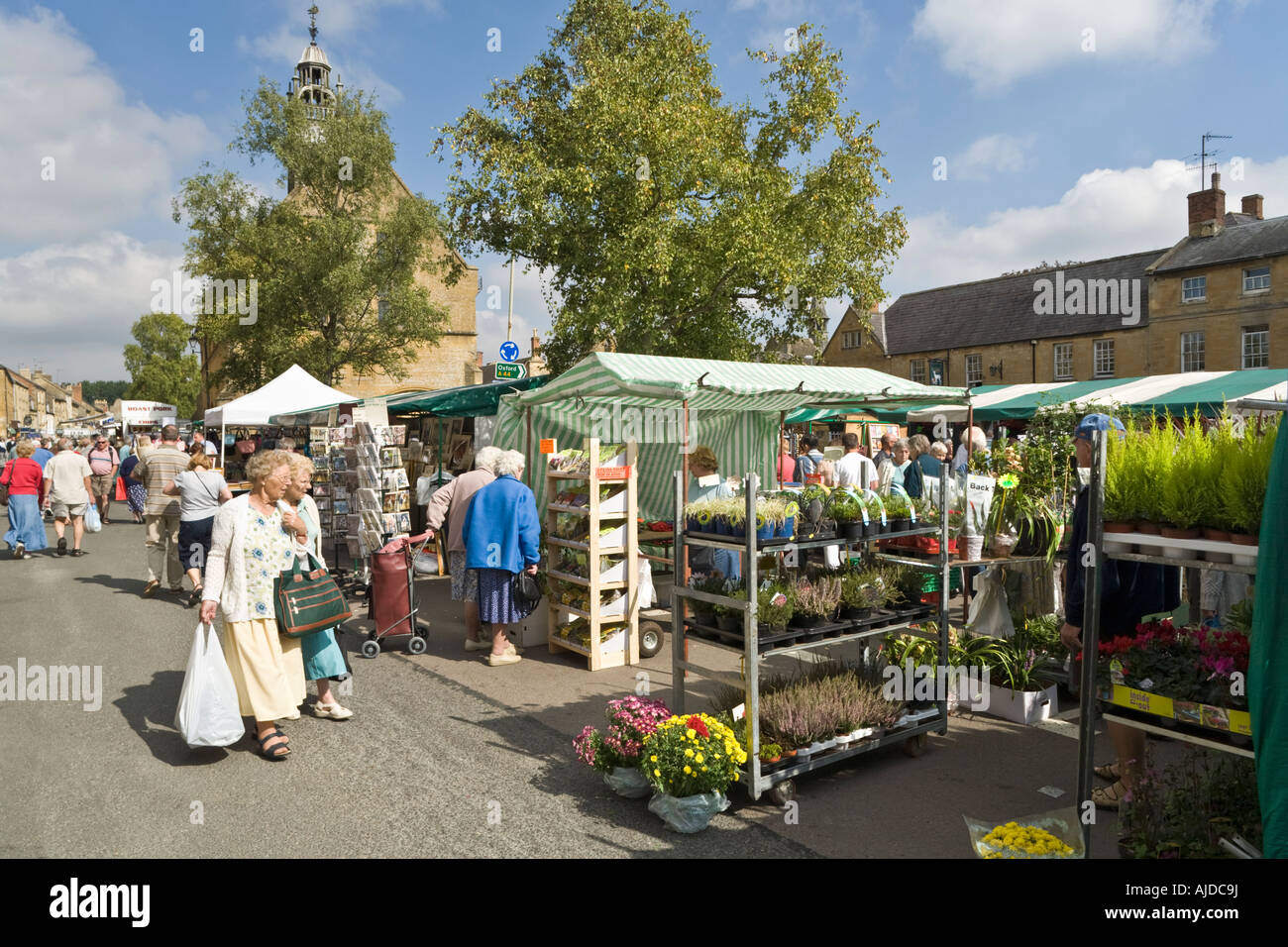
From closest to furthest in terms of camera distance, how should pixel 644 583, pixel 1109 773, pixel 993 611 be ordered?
pixel 1109 773 → pixel 993 611 → pixel 644 583

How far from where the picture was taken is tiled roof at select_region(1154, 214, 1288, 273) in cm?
3231

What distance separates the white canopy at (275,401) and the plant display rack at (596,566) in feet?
26.1

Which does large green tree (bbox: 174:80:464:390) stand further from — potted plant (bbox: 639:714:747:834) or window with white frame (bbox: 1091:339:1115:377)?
window with white frame (bbox: 1091:339:1115:377)

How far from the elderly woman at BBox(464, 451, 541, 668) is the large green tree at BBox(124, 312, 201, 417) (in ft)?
235

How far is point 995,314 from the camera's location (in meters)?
42.3

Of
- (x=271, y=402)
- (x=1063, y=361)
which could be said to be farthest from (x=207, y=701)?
(x=1063, y=361)

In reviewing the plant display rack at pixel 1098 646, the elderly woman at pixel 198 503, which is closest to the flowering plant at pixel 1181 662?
the plant display rack at pixel 1098 646

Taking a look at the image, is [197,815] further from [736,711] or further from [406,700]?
[736,711]

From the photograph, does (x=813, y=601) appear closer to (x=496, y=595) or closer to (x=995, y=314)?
(x=496, y=595)

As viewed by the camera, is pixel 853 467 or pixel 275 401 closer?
pixel 853 467

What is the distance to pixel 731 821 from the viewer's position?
430cm

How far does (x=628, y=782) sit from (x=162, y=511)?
8531 millimetres

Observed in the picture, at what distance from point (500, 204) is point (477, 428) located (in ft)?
22.7
